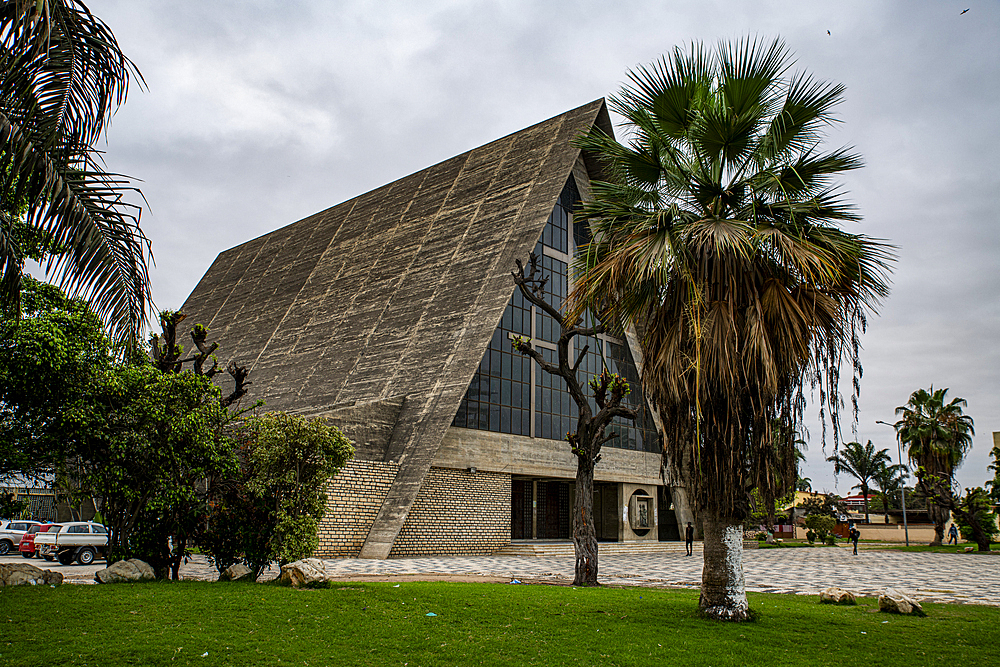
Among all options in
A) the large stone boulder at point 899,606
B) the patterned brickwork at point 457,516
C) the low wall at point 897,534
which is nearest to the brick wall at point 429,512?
the patterned brickwork at point 457,516

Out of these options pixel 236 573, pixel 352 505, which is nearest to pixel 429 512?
pixel 352 505

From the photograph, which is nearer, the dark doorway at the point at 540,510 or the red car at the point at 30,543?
the red car at the point at 30,543

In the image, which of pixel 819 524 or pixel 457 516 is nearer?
pixel 457 516

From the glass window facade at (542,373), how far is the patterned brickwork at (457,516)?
7.21 feet

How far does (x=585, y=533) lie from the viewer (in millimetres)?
15273

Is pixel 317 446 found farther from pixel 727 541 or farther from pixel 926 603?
pixel 926 603

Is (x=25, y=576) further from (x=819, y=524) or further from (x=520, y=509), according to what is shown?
(x=819, y=524)

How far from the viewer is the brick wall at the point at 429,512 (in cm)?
2323

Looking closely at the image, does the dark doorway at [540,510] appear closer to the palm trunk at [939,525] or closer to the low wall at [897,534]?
the palm trunk at [939,525]

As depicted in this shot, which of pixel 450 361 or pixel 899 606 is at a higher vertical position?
pixel 450 361

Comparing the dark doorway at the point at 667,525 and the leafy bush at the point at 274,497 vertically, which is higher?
the leafy bush at the point at 274,497

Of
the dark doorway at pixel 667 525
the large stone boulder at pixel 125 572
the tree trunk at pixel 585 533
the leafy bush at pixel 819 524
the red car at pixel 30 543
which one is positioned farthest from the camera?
the leafy bush at pixel 819 524

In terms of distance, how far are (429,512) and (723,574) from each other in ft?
55.7

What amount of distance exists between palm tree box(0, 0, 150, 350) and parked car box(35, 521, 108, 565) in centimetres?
1953
